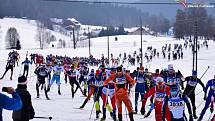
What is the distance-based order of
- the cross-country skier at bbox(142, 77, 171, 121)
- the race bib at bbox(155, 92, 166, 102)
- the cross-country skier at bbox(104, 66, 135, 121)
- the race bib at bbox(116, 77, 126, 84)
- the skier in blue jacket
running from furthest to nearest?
the race bib at bbox(116, 77, 126, 84), the cross-country skier at bbox(104, 66, 135, 121), the race bib at bbox(155, 92, 166, 102), the cross-country skier at bbox(142, 77, 171, 121), the skier in blue jacket

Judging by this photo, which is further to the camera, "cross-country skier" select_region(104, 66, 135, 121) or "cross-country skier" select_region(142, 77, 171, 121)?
"cross-country skier" select_region(104, 66, 135, 121)

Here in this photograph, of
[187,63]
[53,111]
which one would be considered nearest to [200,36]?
[187,63]

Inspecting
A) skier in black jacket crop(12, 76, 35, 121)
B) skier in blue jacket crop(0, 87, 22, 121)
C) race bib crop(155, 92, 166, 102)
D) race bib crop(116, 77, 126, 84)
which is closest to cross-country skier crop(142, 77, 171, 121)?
race bib crop(155, 92, 166, 102)

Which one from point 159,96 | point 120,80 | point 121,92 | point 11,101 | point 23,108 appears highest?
point 11,101

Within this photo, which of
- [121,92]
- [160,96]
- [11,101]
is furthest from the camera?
[121,92]

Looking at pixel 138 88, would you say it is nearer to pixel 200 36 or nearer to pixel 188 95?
pixel 188 95

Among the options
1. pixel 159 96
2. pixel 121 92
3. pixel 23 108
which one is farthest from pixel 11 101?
pixel 159 96

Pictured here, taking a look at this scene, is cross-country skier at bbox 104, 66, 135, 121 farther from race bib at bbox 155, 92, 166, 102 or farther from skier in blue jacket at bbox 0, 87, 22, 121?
skier in blue jacket at bbox 0, 87, 22, 121

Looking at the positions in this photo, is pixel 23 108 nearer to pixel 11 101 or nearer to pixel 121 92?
pixel 11 101

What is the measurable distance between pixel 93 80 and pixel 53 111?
2.43 metres

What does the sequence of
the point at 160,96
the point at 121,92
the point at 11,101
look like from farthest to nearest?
the point at 121,92 < the point at 160,96 < the point at 11,101

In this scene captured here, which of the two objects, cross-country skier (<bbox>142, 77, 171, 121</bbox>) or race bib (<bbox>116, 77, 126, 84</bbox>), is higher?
race bib (<bbox>116, 77, 126, 84</bbox>)

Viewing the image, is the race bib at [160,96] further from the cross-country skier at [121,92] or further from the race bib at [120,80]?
the race bib at [120,80]

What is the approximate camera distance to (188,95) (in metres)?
18.5
